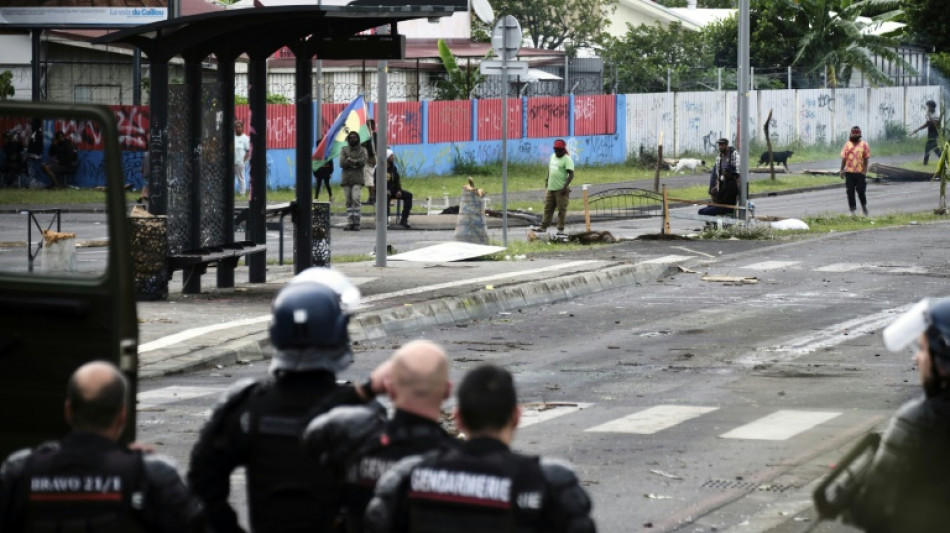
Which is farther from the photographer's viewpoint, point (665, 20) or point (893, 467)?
point (665, 20)

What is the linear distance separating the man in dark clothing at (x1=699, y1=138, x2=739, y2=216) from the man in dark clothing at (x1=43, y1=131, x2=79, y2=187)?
17992mm

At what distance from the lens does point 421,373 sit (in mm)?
4469

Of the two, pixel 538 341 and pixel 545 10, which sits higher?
pixel 545 10

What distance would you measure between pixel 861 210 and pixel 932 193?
248 inches

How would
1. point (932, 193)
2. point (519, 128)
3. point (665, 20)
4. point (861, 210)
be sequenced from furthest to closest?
point (665, 20) → point (519, 128) → point (932, 193) → point (861, 210)

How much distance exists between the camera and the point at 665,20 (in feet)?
249

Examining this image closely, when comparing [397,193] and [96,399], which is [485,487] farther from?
[397,193]

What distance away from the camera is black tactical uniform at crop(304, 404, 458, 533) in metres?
4.53

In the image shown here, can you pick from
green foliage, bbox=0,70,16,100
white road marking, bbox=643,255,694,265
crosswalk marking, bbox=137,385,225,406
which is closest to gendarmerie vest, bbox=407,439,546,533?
crosswalk marking, bbox=137,385,225,406

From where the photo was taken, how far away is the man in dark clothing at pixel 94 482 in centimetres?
441

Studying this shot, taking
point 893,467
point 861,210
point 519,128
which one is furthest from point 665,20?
point 893,467

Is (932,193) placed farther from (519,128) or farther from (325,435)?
(325,435)

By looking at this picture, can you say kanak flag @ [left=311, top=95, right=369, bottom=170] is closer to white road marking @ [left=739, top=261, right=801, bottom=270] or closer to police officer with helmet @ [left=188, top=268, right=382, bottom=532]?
white road marking @ [left=739, top=261, right=801, bottom=270]

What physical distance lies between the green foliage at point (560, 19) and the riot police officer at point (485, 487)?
6306 cm
